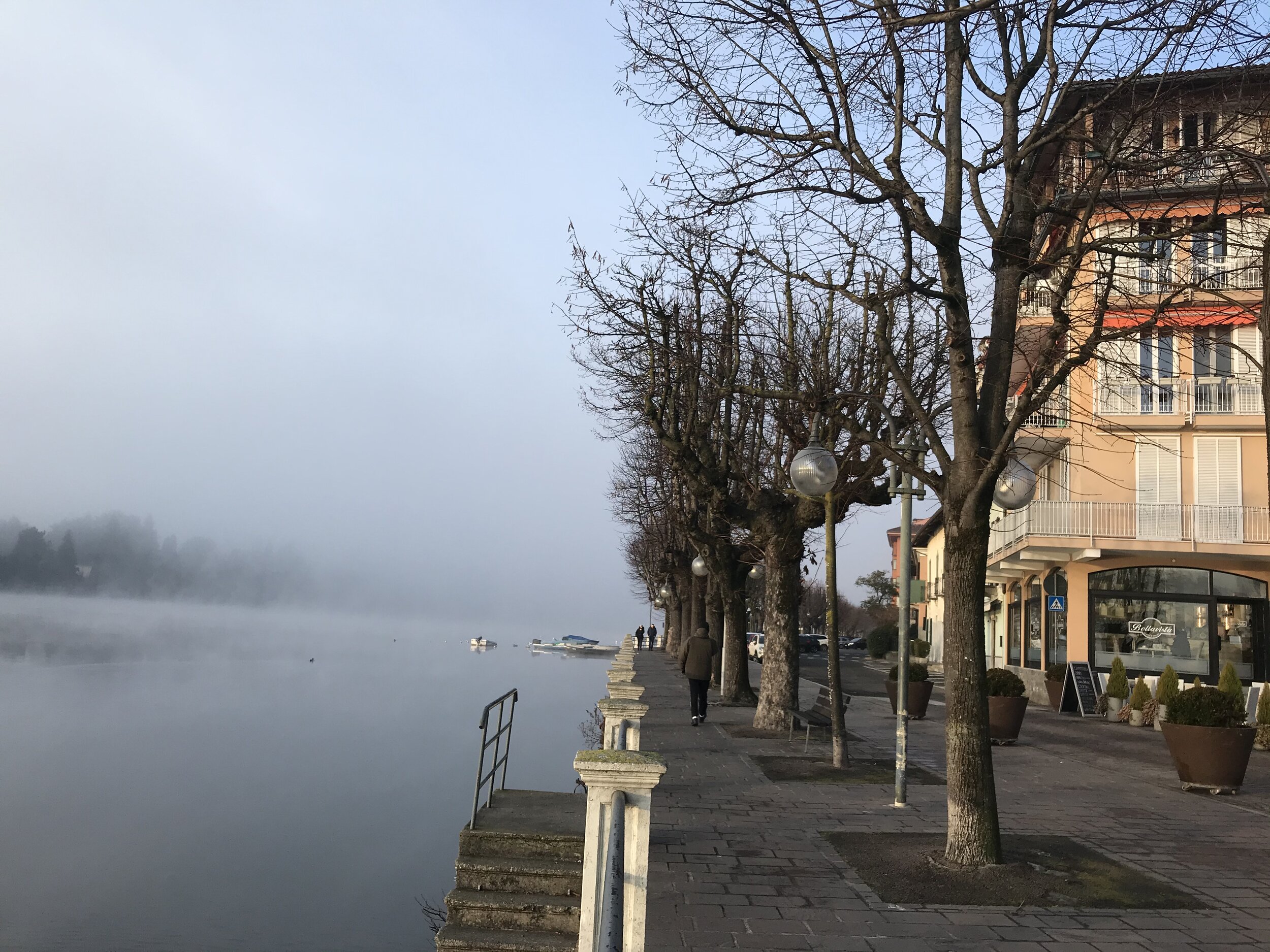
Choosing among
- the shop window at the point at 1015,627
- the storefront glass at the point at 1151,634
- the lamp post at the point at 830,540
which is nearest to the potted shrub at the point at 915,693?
the lamp post at the point at 830,540

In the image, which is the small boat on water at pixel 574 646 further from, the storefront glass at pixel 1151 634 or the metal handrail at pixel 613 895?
the metal handrail at pixel 613 895

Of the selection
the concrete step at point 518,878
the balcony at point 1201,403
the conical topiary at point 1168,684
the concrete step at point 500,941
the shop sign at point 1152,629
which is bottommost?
the concrete step at point 500,941

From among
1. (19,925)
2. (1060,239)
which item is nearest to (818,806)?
(1060,239)

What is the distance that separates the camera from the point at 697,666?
17391 millimetres

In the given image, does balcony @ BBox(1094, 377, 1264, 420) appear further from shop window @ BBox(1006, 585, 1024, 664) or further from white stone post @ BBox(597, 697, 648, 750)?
white stone post @ BBox(597, 697, 648, 750)

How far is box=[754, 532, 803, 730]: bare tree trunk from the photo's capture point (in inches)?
662

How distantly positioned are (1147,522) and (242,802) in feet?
92.1

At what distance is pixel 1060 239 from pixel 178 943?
1919cm

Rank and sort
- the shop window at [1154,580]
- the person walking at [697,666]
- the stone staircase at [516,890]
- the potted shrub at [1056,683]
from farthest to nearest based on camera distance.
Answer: the shop window at [1154,580], the potted shrub at [1056,683], the person walking at [697,666], the stone staircase at [516,890]

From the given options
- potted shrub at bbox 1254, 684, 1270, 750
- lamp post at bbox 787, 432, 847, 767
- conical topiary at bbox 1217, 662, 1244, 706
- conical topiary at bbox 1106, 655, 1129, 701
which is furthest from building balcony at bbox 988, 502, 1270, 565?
lamp post at bbox 787, 432, 847, 767

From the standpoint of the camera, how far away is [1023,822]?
9.62m

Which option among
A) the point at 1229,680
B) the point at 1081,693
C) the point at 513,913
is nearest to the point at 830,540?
the point at 513,913

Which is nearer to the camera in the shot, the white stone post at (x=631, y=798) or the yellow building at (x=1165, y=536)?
the white stone post at (x=631, y=798)

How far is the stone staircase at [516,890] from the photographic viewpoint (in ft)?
26.9
